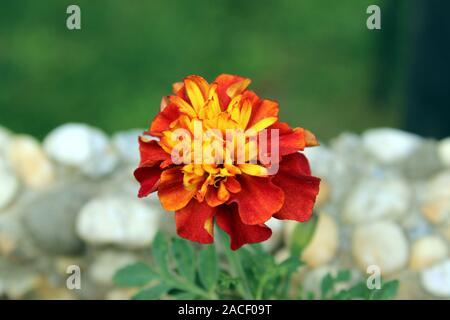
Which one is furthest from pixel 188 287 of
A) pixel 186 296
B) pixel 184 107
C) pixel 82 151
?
pixel 82 151

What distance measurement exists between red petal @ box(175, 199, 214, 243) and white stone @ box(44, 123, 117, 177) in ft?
3.14

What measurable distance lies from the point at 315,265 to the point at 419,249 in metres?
0.23

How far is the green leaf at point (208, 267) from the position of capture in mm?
1519

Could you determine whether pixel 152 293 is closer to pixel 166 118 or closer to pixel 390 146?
pixel 166 118

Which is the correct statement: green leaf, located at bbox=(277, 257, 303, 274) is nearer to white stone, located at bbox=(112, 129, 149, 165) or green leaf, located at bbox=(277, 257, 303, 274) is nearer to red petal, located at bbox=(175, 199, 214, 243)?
red petal, located at bbox=(175, 199, 214, 243)

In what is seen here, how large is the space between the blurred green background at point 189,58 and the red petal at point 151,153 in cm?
172

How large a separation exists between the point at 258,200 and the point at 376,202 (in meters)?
0.92

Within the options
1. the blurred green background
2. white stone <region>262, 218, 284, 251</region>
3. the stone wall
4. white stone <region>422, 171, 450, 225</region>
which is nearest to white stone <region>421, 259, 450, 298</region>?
the stone wall

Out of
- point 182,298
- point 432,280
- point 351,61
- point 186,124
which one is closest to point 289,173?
point 186,124

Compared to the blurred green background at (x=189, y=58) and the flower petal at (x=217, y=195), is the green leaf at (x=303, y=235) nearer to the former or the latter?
the flower petal at (x=217, y=195)

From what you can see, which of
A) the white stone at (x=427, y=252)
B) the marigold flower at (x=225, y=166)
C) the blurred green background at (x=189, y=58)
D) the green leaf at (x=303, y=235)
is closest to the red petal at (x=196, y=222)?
the marigold flower at (x=225, y=166)

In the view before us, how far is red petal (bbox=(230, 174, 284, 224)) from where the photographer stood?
1.18 m

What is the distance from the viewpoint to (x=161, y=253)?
1.58 meters

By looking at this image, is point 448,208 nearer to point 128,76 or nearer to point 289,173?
point 289,173
